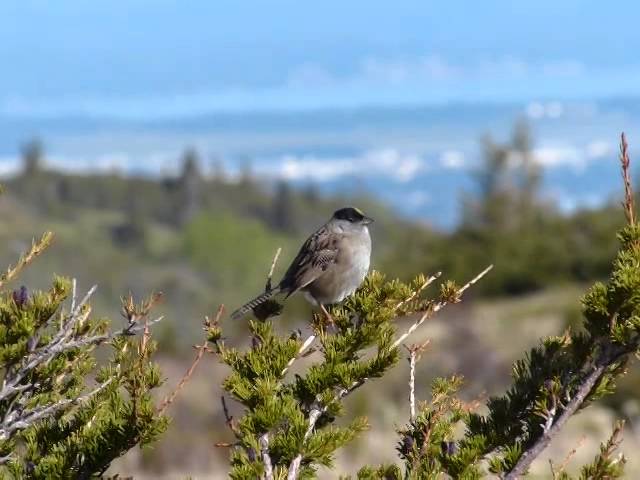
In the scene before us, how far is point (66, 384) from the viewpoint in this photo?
11.9 feet

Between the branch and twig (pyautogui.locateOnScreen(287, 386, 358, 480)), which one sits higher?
the branch

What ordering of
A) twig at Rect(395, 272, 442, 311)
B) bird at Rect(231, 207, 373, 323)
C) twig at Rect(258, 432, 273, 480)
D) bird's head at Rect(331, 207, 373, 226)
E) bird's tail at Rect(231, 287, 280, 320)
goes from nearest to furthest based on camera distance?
twig at Rect(258, 432, 273, 480)
twig at Rect(395, 272, 442, 311)
bird's tail at Rect(231, 287, 280, 320)
bird at Rect(231, 207, 373, 323)
bird's head at Rect(331, 207, 373, 226)

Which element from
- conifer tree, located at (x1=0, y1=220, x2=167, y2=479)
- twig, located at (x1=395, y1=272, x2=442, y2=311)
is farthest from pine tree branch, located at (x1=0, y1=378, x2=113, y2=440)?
twig, located at (x1=395, y1=272, x2=442, y2=311)

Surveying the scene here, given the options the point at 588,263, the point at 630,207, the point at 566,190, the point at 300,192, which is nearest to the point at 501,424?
the point at 630,207

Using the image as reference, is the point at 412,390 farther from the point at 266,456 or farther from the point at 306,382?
the point at 266,456

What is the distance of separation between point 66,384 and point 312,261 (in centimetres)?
301

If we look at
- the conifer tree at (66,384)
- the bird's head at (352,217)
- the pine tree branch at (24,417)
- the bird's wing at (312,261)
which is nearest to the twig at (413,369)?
the conifer tree at (66,384)

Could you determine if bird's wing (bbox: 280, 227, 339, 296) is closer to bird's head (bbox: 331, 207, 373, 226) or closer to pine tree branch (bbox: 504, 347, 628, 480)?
bird's head (bbox: 331, 207, 373, 226)

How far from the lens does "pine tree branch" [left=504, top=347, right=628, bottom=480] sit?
124 inches

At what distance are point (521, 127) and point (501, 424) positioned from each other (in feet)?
276

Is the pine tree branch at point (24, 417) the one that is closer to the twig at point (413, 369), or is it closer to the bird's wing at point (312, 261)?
the twig at point (413, 369)

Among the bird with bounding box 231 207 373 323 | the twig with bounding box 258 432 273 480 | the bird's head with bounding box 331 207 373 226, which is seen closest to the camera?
the twig with bounding box 258 432 273 480

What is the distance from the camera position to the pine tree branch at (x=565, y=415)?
316cm

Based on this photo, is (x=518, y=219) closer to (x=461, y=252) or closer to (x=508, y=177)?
(x=508, y=177)
